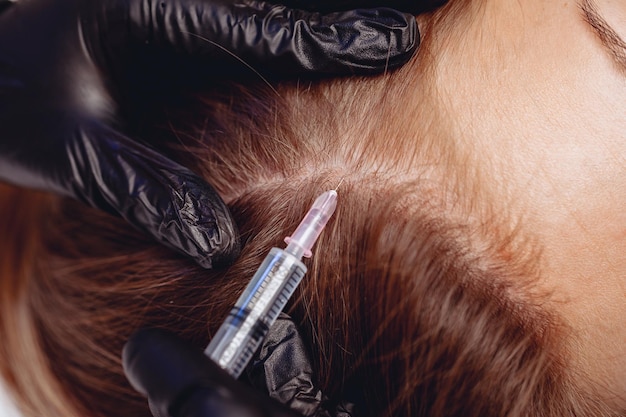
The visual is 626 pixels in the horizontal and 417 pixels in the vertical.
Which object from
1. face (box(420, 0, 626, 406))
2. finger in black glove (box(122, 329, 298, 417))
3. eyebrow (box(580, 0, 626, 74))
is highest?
eyebrow (box(580, 0, 626, 74))

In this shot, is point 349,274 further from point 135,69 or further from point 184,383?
point 135,69

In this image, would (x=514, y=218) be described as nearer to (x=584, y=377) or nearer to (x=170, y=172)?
(x=584, y=377)

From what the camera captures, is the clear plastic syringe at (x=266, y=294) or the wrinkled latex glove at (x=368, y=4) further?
the wrinkled latex glove at (x=368, y=4)

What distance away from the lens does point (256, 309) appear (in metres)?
0.75

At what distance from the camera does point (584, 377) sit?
802 millimetres

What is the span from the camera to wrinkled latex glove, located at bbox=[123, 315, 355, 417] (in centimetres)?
69

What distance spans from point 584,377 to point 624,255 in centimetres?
20

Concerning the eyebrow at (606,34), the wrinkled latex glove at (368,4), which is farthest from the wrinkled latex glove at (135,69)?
the eyebrow at (606,34)

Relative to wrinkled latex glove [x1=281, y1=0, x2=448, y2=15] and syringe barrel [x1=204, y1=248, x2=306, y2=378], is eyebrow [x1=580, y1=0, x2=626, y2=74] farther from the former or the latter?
syringe barrel [x1=204, y1=248, x2=306, y2=378]

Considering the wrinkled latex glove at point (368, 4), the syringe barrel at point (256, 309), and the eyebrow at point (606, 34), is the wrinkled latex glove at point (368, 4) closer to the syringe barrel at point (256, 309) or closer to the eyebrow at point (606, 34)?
the eyebrow at point (606, 34)

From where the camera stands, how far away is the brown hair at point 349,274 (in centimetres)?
78

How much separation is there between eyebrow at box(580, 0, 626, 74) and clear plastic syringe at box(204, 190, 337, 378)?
0.48m

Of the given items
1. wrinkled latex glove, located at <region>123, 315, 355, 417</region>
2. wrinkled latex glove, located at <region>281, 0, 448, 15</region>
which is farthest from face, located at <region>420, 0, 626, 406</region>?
wrinkled latex glove, located at <region>123, 315, 355, 417</region>

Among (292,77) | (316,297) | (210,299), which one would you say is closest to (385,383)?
(316,297)
